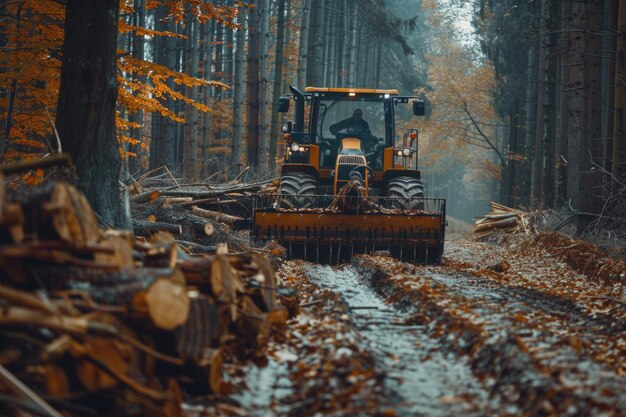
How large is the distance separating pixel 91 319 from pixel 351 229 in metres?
9.51

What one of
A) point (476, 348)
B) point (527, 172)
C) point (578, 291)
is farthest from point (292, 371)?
point (527, 172)

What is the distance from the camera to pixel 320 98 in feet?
51.1

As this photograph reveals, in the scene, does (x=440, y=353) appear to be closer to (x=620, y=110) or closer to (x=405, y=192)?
(x=405, y=192)

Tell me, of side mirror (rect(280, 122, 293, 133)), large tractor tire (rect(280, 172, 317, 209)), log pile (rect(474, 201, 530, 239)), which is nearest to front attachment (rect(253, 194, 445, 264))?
large tractor tire (rect(280, 172, 317, 209))

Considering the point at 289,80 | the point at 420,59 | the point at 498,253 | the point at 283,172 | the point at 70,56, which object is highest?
the point at 420,59

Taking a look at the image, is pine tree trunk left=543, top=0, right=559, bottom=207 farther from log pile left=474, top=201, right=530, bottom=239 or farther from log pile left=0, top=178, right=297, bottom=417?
log pile left=0, top=178, right=297, bottom=417

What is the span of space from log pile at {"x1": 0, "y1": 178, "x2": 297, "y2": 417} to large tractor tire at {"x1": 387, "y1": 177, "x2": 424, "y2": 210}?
924cm

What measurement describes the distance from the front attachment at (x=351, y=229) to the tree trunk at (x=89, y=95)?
5037 millimetres

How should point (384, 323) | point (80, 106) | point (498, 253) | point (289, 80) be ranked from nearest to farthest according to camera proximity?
point (384, 323) < point (80, 106) < point (498, 253) < point (289, 80)

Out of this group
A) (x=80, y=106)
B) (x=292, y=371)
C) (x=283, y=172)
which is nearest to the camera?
(x=292, y=371)

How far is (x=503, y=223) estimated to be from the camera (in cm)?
2138

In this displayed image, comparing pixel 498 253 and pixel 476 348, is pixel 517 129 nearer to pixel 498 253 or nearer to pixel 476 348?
pixel 498 253

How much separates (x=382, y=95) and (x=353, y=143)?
1219 mm

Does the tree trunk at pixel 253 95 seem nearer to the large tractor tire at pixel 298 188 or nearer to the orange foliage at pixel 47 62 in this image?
the large tractor tire at pixel 298 188
